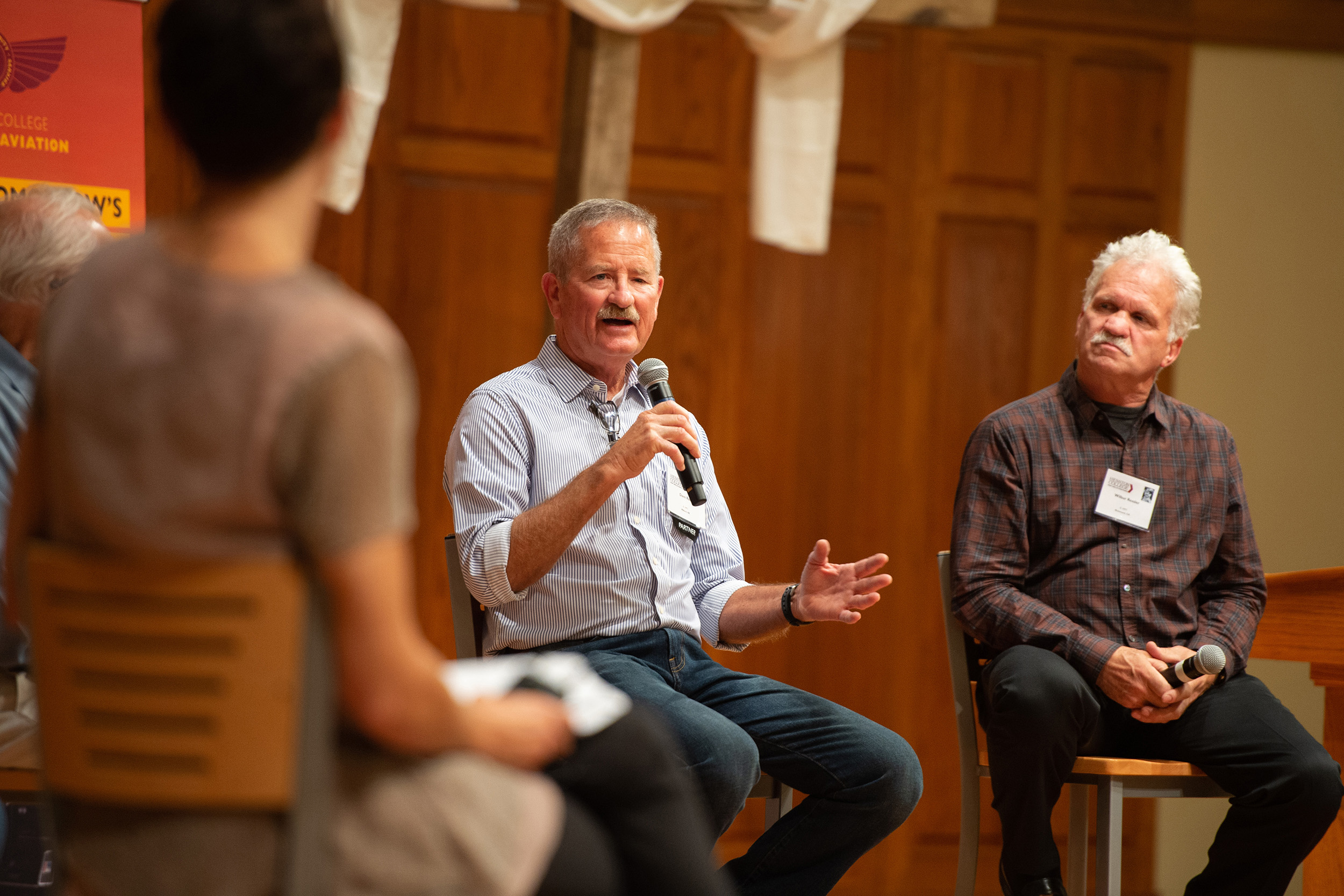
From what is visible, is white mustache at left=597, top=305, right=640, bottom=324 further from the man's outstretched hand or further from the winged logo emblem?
the winged logo emblem

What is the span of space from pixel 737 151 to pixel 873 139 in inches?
20.0

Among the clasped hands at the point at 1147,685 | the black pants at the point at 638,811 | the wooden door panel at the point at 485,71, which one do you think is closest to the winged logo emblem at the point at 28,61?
the wooden door panel at the point at 485,71

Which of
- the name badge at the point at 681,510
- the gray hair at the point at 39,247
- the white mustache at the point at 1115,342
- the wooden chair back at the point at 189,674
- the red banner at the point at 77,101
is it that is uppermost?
the red banner at the point at 77,101

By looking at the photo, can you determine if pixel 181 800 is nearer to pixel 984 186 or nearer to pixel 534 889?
pixel 534 889

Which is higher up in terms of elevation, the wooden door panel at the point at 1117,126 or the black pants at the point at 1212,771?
the wooden door panel at the point at 1117,126

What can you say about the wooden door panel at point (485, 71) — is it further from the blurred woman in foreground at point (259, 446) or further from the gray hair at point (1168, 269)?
the blurred woman in foreground at point (259, 446)

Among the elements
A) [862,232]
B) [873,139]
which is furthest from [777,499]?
[873,139]

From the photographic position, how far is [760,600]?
7.70 feet

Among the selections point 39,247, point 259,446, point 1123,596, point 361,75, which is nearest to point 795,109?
point 361,75

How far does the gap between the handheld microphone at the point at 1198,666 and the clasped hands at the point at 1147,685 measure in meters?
0.01

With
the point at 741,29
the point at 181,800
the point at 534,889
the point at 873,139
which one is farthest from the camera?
the point at 873,139

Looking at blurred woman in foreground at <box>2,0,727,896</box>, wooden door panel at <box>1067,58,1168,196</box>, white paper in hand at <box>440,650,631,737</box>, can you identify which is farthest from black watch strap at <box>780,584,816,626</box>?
wooden door panel at <box>1067,58,1168,196</box>

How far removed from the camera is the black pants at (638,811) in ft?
3.88

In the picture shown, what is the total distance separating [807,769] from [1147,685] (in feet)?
2.42
